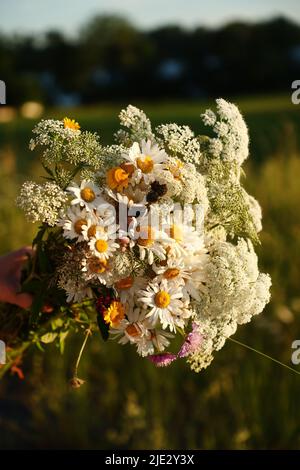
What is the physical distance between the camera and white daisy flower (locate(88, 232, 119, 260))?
118cm

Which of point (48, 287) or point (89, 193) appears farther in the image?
point (48, 287)

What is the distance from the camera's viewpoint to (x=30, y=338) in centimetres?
166

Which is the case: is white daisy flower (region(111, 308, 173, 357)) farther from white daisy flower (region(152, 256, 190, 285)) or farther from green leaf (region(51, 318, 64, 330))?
green leaf (region(51, 318, 64, 330))

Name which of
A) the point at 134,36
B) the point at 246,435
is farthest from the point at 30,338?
the point at 134,36

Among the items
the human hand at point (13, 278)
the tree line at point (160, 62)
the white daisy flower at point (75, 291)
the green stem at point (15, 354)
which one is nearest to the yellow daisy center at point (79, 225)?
the white daisy flower at point (75, 291)

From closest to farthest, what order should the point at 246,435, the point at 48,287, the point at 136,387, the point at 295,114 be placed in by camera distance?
1. the point at 48,287
2. the point at 246,435
3. the point at 136,387
4. the point at 295,114

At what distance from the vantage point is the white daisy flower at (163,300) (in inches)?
47.6

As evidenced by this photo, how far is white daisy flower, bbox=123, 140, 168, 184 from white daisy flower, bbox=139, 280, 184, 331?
21cm

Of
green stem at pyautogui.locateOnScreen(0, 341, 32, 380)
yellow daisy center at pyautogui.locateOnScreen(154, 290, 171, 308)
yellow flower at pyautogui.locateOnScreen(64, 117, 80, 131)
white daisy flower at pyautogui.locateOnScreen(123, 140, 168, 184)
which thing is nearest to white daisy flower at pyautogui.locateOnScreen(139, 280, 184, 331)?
yellow daisy center at pyautogui.locateOnScreen(154, 290, 171, 308)

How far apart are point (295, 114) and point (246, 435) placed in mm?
15299

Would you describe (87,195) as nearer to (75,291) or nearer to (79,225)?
(79,225)

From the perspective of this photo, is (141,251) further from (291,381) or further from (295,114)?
→ (295,114)

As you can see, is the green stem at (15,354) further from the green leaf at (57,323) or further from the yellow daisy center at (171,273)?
the yellow daisy center at (171,273)
